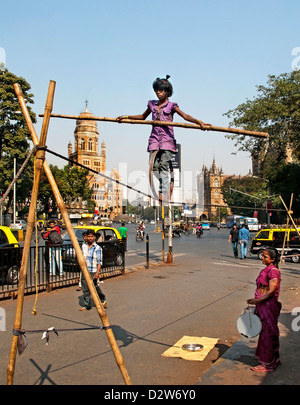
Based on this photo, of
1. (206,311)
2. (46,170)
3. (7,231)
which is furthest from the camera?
(7,231)

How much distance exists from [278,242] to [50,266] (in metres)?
12.7

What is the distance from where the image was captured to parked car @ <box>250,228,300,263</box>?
19600mm

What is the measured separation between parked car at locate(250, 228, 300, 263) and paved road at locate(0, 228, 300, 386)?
6.25 meters

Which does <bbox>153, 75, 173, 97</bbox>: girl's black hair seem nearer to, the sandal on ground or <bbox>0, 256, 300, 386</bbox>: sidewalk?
<bbox>0, 256, 300, 386</bbox>: sidewalk

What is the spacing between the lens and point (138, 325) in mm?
7355

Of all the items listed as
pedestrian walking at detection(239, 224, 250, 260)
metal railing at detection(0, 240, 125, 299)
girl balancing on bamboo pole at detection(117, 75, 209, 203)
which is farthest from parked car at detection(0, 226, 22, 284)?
pedestrian walking at detection(239, 224, 250, 260)

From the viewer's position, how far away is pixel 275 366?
201 inches

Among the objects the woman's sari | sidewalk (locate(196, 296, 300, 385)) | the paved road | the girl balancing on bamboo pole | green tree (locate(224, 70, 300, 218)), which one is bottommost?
the paved road

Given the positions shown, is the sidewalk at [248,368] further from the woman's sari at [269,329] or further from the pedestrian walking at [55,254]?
the pedestrian walking at [55,254]

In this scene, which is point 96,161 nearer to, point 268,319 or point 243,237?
point 243,237

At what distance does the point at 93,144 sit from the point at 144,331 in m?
152

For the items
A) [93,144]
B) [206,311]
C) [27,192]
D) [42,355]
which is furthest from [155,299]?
[93,144]
